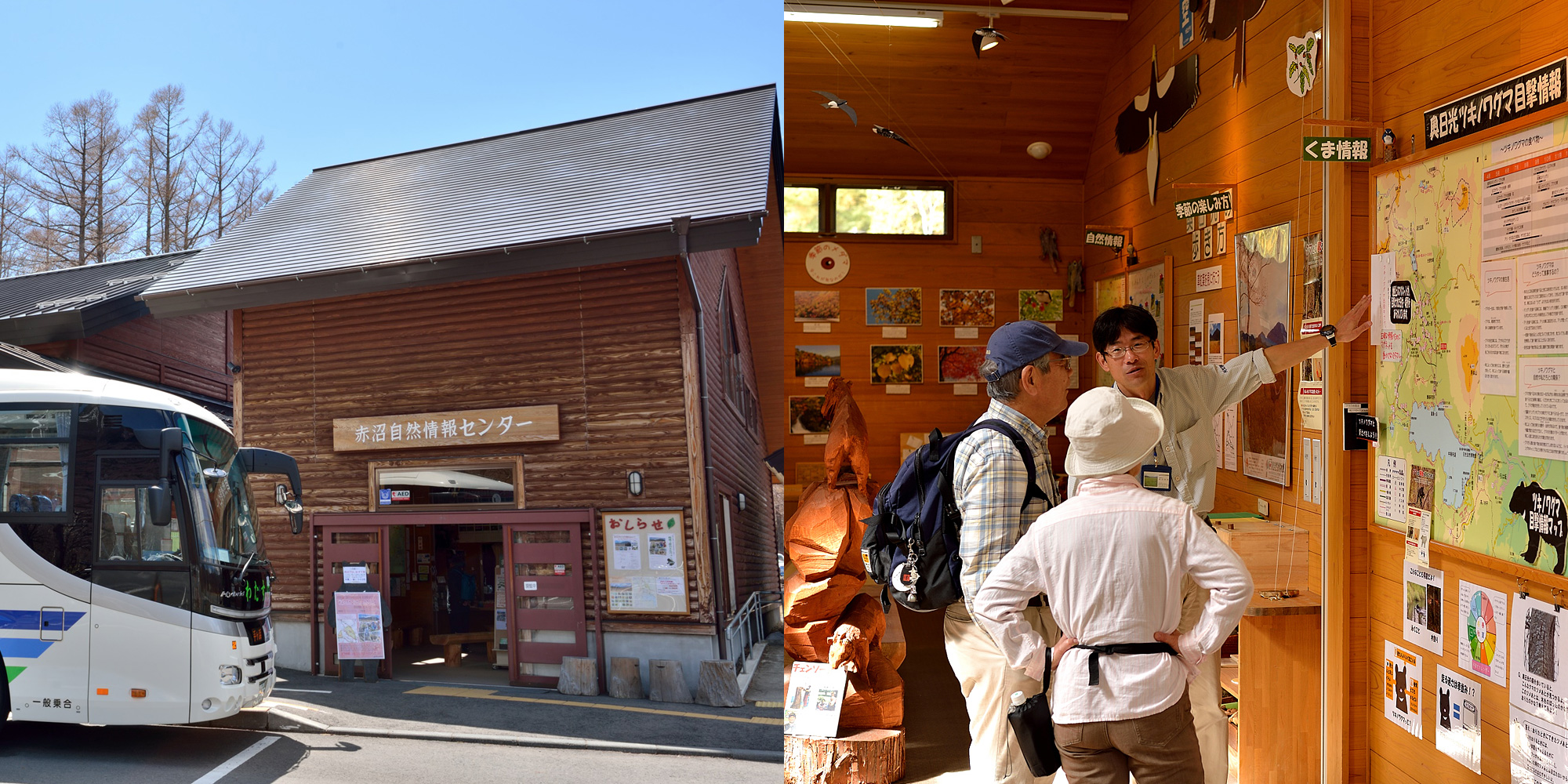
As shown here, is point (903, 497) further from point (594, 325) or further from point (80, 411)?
point (80, 411)

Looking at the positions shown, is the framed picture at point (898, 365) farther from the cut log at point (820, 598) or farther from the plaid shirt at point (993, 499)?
the plaid shirt at point (993, 499)

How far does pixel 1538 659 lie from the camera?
2357mm

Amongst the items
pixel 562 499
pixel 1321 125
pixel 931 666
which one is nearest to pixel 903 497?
pixel 562 499

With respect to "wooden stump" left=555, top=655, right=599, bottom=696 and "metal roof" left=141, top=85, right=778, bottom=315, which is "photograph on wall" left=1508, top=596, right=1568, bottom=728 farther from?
"wooden stump" left=555, top=655, right=599, bottom=696

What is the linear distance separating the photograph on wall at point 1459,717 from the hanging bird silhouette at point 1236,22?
2301 mm

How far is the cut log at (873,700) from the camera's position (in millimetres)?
3525

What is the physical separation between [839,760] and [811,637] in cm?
48

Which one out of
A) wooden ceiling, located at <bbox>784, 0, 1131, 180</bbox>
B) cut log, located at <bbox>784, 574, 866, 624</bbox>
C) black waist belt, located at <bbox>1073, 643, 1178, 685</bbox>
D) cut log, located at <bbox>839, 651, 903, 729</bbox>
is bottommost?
cut log, located at <bbox>839, 651, 903, 729</bbox>

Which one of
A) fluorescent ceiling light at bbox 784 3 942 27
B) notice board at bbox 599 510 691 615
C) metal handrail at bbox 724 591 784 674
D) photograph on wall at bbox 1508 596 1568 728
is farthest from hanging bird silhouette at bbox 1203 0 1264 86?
notice board at bbox 599 510 691 615

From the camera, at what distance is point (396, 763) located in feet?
7.30

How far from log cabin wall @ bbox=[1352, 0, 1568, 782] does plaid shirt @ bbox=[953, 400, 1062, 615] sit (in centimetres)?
134

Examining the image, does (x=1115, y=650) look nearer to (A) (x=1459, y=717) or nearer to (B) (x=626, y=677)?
(B) (x=626, y=677)

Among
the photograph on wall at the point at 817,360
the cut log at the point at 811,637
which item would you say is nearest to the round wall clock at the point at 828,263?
the photograph on wall at the point at 817,360

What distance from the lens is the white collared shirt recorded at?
1901mm
